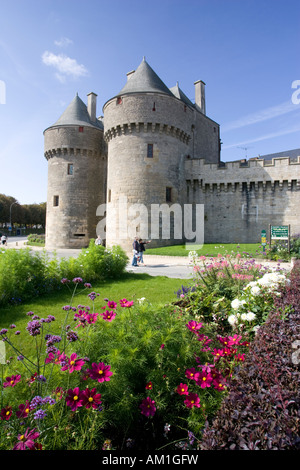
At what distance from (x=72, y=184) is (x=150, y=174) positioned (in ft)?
29.9

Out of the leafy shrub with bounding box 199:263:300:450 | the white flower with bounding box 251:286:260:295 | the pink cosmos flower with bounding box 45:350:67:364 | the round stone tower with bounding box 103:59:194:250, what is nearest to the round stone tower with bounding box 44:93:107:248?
the round stone tower with bounding box 103:59:194:250

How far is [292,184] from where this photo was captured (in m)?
21.5

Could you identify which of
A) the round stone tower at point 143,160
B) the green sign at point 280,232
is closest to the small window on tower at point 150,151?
the round stone tower at point 143,160

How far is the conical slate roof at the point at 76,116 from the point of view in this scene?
25703mm

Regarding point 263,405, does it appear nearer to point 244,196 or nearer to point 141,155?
point 141,155

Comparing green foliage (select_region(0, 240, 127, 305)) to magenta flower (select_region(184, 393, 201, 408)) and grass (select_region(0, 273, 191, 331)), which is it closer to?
grass (select_region(0, 273, 191, 331))

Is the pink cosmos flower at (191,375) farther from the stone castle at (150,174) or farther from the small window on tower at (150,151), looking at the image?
the small window on tower at (150,151)

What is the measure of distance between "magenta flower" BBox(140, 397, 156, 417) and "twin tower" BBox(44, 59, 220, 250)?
17753 millimetres

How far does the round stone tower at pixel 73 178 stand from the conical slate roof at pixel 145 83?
636 cm

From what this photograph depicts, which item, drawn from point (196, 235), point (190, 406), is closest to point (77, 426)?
point (190, 406)

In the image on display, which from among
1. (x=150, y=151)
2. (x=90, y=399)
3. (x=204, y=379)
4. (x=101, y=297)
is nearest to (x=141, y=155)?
(x=150, y=151)

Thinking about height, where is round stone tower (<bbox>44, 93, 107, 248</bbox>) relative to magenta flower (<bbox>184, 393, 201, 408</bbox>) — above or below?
above

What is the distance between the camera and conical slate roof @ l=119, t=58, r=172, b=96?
2023cm

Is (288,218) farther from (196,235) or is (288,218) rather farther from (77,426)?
(77,426)
